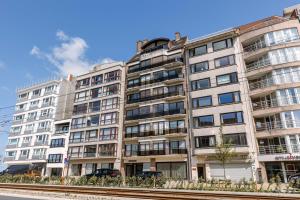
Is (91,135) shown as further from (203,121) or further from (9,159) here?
(9,159)

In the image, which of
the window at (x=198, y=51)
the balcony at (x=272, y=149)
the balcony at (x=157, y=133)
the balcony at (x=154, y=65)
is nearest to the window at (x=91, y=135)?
the balcony at (x=157, y=133)

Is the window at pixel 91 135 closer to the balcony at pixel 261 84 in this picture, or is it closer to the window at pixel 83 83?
the window at pixel 83 83

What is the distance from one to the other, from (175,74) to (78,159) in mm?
26829

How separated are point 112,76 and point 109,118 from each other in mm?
9742

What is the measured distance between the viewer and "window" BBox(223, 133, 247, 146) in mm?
33219

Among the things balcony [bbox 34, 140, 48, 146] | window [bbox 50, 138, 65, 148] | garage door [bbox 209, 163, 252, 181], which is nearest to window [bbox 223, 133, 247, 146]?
garage door [bbox 209, 163, 252, 181]

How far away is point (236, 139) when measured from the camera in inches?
1332

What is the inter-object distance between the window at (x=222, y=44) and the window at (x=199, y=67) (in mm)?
3159

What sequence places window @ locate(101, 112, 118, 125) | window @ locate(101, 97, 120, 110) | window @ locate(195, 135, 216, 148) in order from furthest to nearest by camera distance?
window @ locate(101, 97, 120, 110) < window @ locate(101, 112, 118, 125) < window @ locate(195, 135, 216, 148)

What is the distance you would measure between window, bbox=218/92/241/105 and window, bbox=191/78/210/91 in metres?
3.25

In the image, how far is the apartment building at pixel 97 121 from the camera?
4671 cm

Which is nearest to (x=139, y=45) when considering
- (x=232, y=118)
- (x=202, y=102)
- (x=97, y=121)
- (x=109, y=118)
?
(x=109, y=118)

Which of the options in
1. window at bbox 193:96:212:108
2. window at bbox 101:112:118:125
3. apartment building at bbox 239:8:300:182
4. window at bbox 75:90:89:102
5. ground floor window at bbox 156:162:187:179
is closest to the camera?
apartment building at bbox 239:8:300:182

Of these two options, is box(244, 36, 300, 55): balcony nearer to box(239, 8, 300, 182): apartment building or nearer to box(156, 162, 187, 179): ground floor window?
box(239, 8, 300, 182): apartment building
